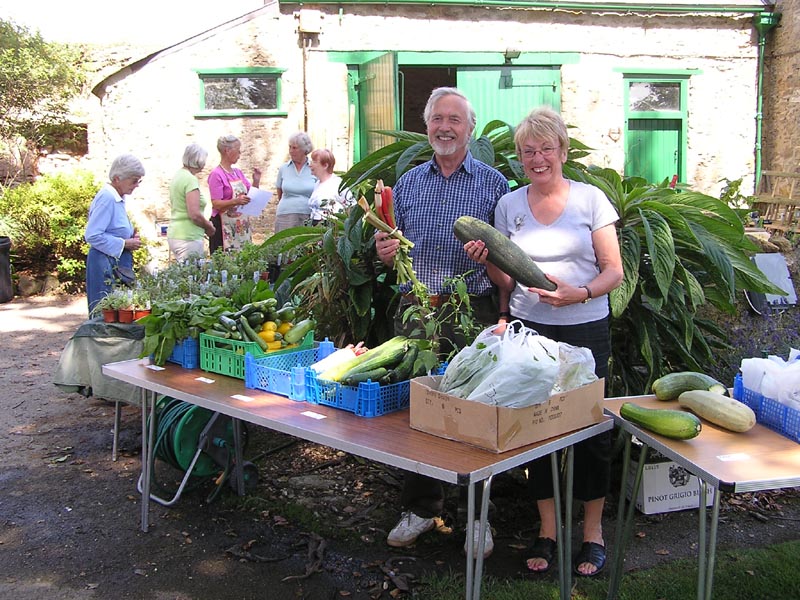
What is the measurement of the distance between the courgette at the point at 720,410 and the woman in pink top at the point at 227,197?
16.4ft

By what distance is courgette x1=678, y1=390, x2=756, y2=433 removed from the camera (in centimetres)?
264

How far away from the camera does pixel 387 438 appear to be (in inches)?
101

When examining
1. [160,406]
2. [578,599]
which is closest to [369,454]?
[578,599]

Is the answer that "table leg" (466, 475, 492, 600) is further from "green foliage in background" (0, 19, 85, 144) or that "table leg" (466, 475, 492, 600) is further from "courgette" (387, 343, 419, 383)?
"green foliage in background" (0, 19, 85, 144)

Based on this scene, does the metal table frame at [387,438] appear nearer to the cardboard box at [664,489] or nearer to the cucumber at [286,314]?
the cucumber at [286,314]

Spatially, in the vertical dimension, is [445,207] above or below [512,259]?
above

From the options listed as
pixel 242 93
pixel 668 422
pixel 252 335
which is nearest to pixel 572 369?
pixel 668 422

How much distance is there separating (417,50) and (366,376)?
863 centimetres

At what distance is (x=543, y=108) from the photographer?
3.21 meters

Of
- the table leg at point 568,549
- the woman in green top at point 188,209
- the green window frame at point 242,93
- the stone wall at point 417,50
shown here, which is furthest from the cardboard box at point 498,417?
the green window frame at point 242,93

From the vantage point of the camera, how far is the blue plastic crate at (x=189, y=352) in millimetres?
3707

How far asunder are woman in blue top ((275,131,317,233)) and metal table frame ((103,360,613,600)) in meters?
3.87

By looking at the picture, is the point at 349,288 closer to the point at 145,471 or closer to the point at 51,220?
the point at 145,471

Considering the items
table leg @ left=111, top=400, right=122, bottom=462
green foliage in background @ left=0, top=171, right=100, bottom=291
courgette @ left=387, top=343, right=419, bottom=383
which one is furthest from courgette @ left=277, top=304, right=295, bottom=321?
green foliage in background @ left=0, top=171, right=100, bottom=291
